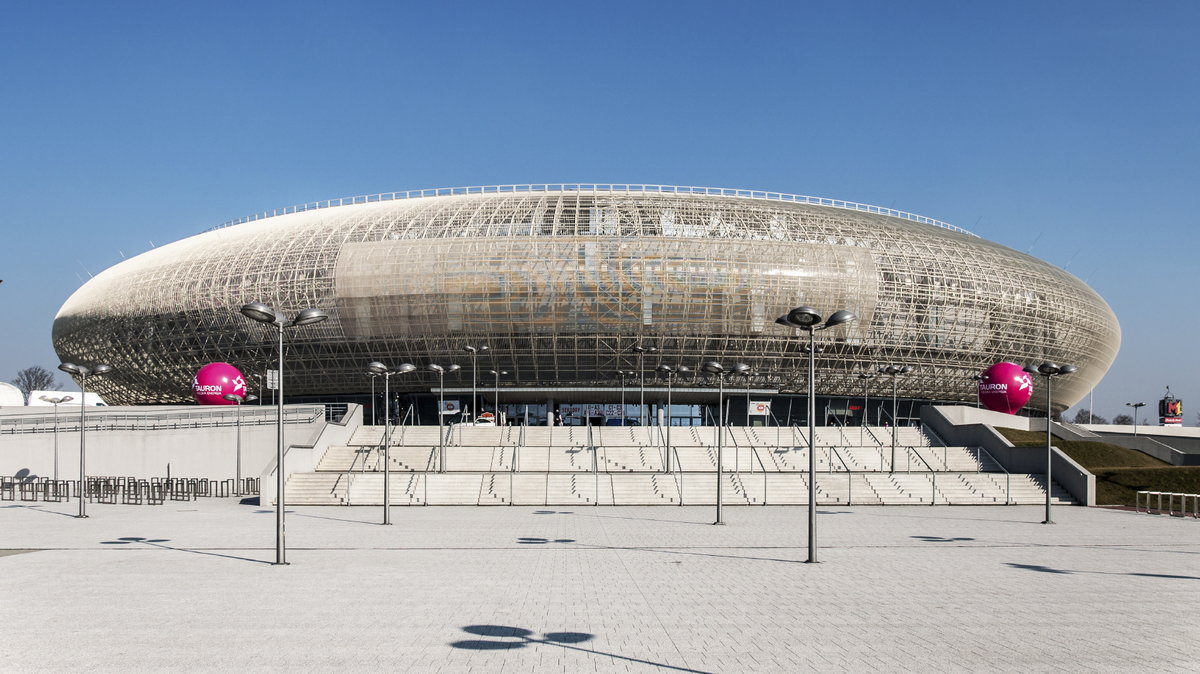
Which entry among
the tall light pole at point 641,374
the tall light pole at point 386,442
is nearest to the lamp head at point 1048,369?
the tall light pole at point 641,374

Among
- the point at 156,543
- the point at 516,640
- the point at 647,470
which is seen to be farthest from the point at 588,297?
the point at 516,640

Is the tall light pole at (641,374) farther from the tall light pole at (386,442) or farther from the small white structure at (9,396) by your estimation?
the small white structure at (9,396)

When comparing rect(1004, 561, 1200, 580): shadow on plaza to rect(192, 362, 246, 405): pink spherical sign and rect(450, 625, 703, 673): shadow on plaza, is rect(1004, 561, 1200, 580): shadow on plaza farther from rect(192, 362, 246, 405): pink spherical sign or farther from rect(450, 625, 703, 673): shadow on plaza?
rect(192, 362, 246, 405): pink spherical sign

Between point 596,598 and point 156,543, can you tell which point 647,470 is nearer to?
point 156,543

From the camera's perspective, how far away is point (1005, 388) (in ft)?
193

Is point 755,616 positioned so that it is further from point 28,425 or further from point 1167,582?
point 28,425

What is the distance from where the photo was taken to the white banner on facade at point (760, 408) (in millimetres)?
64025

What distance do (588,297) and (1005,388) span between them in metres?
24.5

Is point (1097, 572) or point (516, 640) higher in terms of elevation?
point (516, 640)

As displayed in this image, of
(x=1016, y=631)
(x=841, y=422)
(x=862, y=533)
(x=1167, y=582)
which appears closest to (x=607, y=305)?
(x=841, y=422)

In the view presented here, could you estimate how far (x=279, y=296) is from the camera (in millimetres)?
64562

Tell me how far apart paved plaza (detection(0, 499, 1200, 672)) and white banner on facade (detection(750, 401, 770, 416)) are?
119 feet

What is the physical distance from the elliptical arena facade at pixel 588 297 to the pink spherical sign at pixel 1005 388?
7.42m

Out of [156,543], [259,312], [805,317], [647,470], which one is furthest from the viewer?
[647,470]
